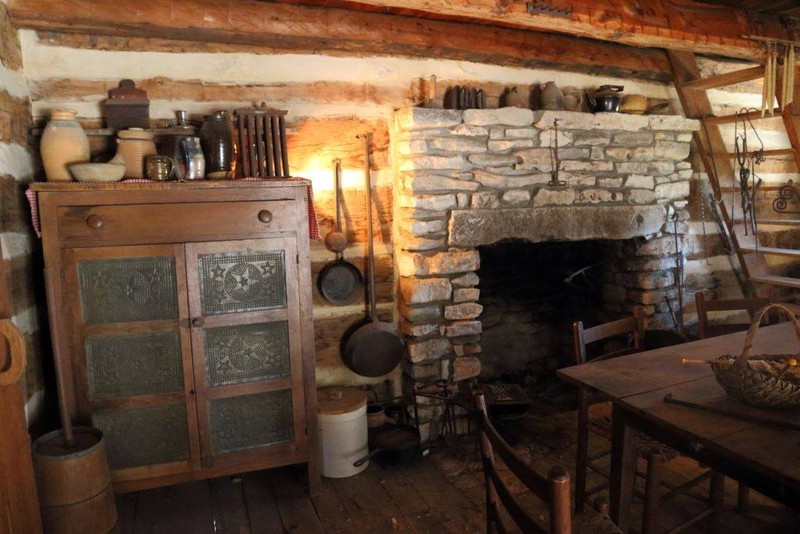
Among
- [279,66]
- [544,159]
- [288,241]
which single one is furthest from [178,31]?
[544,159]

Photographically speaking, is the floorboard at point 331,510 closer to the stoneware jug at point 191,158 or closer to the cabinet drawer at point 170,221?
the cabinet drawer at point 170,221

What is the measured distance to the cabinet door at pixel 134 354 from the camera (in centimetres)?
238

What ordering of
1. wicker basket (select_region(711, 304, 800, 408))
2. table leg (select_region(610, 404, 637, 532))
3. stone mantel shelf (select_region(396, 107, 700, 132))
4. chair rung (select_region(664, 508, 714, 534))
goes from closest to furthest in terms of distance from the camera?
wicker basket (select_region(711, 304, 800, 408)), table leg (select_region(610, 404, 637, 532)), chair rung (select_region(664, 508, 714, 534)), stone mantel shelf (select_region(396, 107, 700, 132))

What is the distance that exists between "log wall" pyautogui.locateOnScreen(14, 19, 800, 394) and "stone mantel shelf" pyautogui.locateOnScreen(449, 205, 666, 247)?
0.49m

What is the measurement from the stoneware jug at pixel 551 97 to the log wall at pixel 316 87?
138 millimetres

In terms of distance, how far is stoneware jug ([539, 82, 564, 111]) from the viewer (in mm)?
3340

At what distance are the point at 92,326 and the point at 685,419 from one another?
237 cm

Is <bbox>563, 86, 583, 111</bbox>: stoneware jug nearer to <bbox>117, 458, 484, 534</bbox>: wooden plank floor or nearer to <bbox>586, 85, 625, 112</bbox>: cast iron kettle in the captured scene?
<bbox>586, 85, 625, 112</bbox>: cast iron kettle

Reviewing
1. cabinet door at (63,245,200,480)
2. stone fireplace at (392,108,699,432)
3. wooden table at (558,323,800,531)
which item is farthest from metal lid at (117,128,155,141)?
wooden table at (558,323,800,531)

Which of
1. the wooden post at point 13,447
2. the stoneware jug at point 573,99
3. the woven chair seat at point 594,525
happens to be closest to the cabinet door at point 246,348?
the wooden post at point 13,447

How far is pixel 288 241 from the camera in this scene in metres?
2.61

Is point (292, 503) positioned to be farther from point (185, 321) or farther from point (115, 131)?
point (115, 131)

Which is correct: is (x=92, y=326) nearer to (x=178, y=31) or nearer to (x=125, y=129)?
(x=125, y=129)

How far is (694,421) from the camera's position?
172cm
